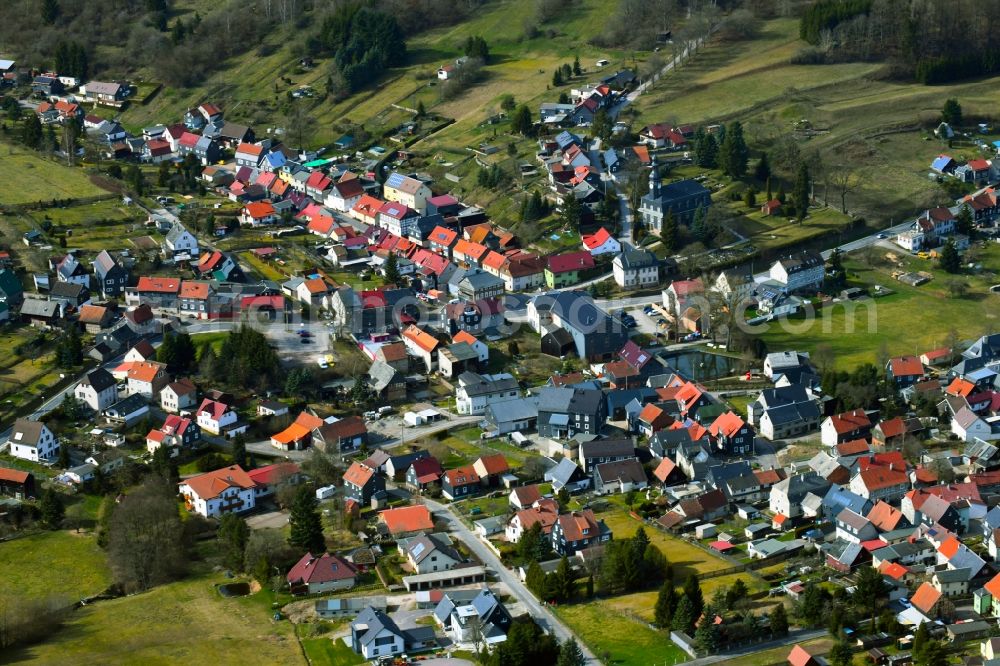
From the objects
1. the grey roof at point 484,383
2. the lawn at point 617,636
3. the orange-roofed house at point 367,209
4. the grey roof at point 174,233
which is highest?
the grey roof at point 174,233

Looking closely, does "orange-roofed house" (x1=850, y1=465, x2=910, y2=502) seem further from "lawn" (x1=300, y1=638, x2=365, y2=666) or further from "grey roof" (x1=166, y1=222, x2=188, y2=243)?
"grey roof" (x1=166, y1=222, x2=188, y2=243)

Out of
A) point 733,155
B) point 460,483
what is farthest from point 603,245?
point 460,483

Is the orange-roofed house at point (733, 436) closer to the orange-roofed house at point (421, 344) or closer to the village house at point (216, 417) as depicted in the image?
the orange-roofed house at point (421, 344)

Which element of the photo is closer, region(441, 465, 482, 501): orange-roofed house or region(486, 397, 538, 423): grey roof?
region(441, 465, 482, 501): orange-roofed house

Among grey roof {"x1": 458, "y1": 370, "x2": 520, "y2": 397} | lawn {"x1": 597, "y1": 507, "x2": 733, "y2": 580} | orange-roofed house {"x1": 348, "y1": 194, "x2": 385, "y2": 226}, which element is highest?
orange-roofed house {"x1": 348, "y1": 194, "x2": 385, "y2": 226}

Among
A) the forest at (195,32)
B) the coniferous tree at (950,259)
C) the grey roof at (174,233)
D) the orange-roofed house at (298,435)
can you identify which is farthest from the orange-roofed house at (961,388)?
the forest at (195,32)

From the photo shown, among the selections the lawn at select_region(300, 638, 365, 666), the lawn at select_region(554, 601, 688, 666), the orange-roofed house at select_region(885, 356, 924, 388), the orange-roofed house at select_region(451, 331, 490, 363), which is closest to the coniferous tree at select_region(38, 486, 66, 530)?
the lawn at select_region(300, 638, 365, 666)
